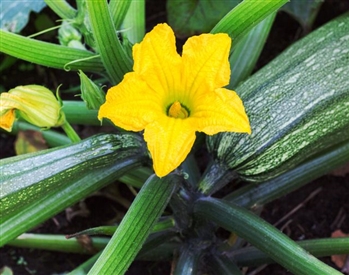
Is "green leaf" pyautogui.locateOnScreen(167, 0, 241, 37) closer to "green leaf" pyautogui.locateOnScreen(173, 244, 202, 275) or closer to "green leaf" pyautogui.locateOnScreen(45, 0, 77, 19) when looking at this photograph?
"green leaf" pyautogui.locateOnScreen(45, 0, 77, 19)

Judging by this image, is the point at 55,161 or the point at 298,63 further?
the point at 298,63

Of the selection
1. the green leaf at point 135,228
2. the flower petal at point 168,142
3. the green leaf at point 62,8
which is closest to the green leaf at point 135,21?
the green leaf at point 62,8

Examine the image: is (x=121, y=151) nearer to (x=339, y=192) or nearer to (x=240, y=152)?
(x=240, y=152)

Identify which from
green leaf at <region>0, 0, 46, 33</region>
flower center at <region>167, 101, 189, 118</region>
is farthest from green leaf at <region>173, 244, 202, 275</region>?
green leaf at <region>0, 0, 46, 33</region>

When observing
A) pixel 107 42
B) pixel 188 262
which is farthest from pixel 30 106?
pixel 188 262

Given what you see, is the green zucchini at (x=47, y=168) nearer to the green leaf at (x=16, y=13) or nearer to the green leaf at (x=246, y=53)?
the green leaf at (x=246, y=53)

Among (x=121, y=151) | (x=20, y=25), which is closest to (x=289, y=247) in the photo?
(x=121, y=151)

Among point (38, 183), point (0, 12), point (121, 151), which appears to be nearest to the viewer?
point (38, 183)
